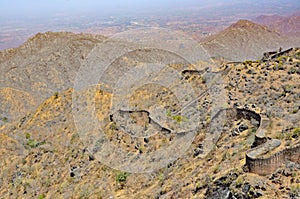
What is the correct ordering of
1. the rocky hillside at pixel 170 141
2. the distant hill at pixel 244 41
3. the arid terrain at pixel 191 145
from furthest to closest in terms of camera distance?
1. the distant hill at pixel 244 41
2. the rocky hillside at pixel 170 141
3. the arid terrain at pixel 191 145

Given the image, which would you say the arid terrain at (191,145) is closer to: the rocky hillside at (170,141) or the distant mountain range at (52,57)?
the rocky hillside at (170,141)

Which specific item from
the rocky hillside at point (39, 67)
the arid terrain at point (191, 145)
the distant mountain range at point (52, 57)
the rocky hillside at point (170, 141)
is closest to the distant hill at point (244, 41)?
the distant mountain range at point (52, 57)

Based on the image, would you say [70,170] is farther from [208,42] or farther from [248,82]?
[208,42]

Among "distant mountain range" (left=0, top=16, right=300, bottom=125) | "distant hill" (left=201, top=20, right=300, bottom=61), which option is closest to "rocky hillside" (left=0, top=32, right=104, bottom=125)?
"distant mountain range" (left=0, top=16, right=300, bottom=125)

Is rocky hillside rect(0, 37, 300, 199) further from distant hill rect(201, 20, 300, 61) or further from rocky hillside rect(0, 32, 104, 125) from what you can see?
distant hill rect(201, 20, 300, 61)

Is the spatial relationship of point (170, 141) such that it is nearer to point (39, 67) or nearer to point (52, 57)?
point (39, 67)

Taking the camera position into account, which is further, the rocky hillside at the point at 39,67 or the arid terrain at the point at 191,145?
the rocky hillside at the point at 39,67
